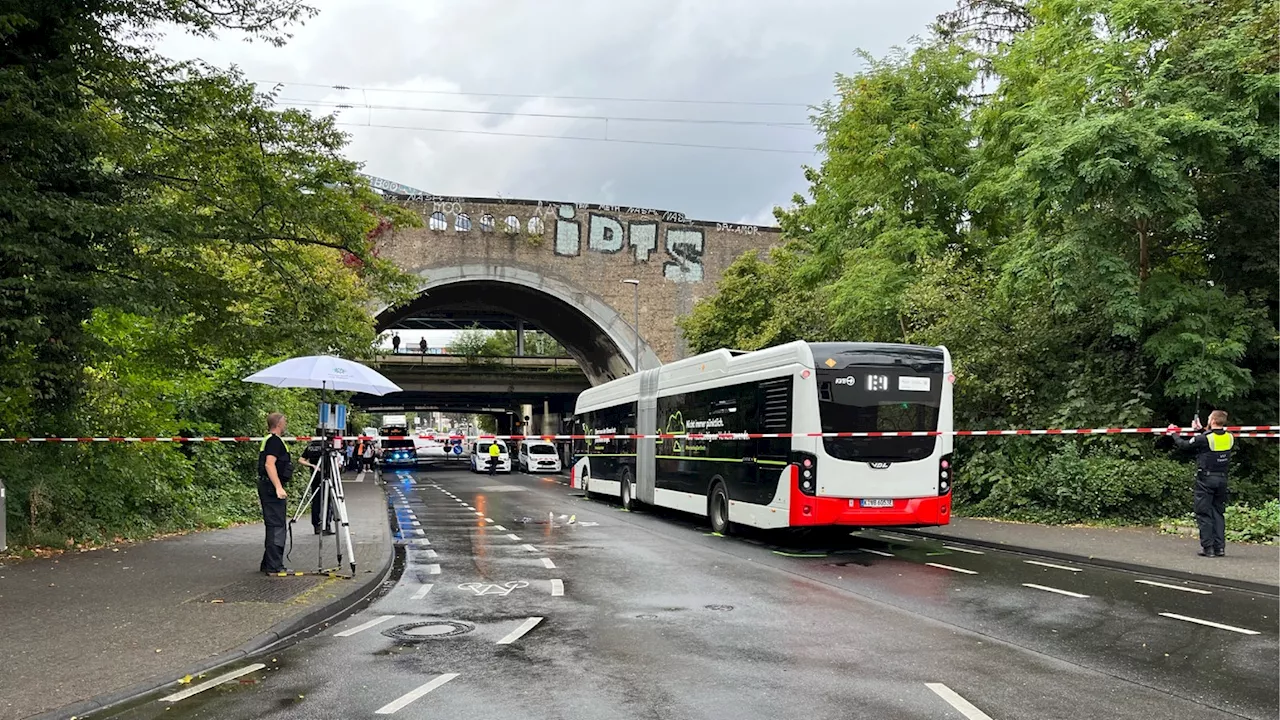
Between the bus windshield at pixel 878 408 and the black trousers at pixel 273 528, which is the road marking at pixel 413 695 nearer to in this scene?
the black trousers at pixel 273 528

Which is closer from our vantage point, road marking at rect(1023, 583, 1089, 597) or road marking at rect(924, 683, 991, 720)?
road marking at rect(924, 683, 991, 720)

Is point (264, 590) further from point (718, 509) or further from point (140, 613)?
point (718, 509)

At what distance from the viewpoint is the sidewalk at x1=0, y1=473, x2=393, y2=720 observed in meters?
6.27

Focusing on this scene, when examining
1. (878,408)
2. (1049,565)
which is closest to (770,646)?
(1049,565)

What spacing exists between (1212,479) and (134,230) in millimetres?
14059

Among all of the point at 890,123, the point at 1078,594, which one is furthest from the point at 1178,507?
the point at 890,123

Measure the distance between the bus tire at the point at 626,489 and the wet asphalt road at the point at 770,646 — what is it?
9359mm

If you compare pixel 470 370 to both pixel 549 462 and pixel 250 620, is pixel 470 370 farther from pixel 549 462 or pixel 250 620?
pixel 250 620

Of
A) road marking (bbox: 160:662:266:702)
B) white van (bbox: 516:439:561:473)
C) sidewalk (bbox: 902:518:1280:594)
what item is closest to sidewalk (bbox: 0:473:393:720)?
road marking (bbox: 160:662:266:702)

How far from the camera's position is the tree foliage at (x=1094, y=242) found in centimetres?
1584

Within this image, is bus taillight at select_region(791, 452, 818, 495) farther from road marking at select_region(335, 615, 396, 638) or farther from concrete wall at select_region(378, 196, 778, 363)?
concrete wall at select_region(378, 196, 778, 363)

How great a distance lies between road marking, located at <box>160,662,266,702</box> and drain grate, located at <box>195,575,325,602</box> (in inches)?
96.1

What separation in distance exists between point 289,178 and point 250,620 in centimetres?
696

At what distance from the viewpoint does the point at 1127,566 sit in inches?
482
